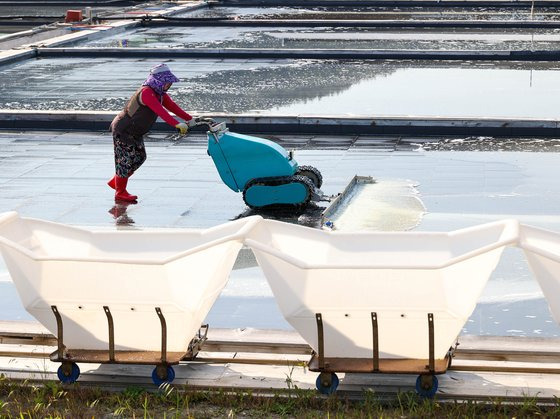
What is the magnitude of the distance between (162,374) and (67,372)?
45 cm

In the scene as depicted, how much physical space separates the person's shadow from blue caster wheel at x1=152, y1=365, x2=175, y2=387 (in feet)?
12.6

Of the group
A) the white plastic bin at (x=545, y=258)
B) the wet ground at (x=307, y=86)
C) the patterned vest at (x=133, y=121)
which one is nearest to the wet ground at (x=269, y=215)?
the patterned vest at (x=133, y=121)

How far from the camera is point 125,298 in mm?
5547

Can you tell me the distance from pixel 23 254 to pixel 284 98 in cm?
1007

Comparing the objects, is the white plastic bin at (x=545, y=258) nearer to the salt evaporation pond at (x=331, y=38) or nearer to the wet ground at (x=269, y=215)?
the wet ground at (x=269, y=215)

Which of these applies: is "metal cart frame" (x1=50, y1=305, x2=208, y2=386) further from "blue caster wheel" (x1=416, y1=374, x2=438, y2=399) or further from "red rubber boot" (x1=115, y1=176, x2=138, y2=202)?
"red rubber boot" (x1=115, y1=176, x2=138, y2=202)

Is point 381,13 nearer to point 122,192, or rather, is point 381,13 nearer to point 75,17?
point 75,17

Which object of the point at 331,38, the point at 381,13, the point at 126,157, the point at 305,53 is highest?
the point at 126,157

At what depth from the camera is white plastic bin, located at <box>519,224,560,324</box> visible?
17.4 ft

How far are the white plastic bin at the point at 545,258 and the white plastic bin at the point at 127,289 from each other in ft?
4.13

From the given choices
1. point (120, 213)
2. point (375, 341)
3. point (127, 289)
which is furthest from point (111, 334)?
point (120, 213)

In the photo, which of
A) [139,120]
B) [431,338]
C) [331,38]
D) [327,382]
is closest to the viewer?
A: [431,338]

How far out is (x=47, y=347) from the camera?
242 inches

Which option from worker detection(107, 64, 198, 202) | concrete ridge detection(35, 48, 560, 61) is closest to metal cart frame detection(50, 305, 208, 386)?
worker detection(107, 64, 198, 202)
